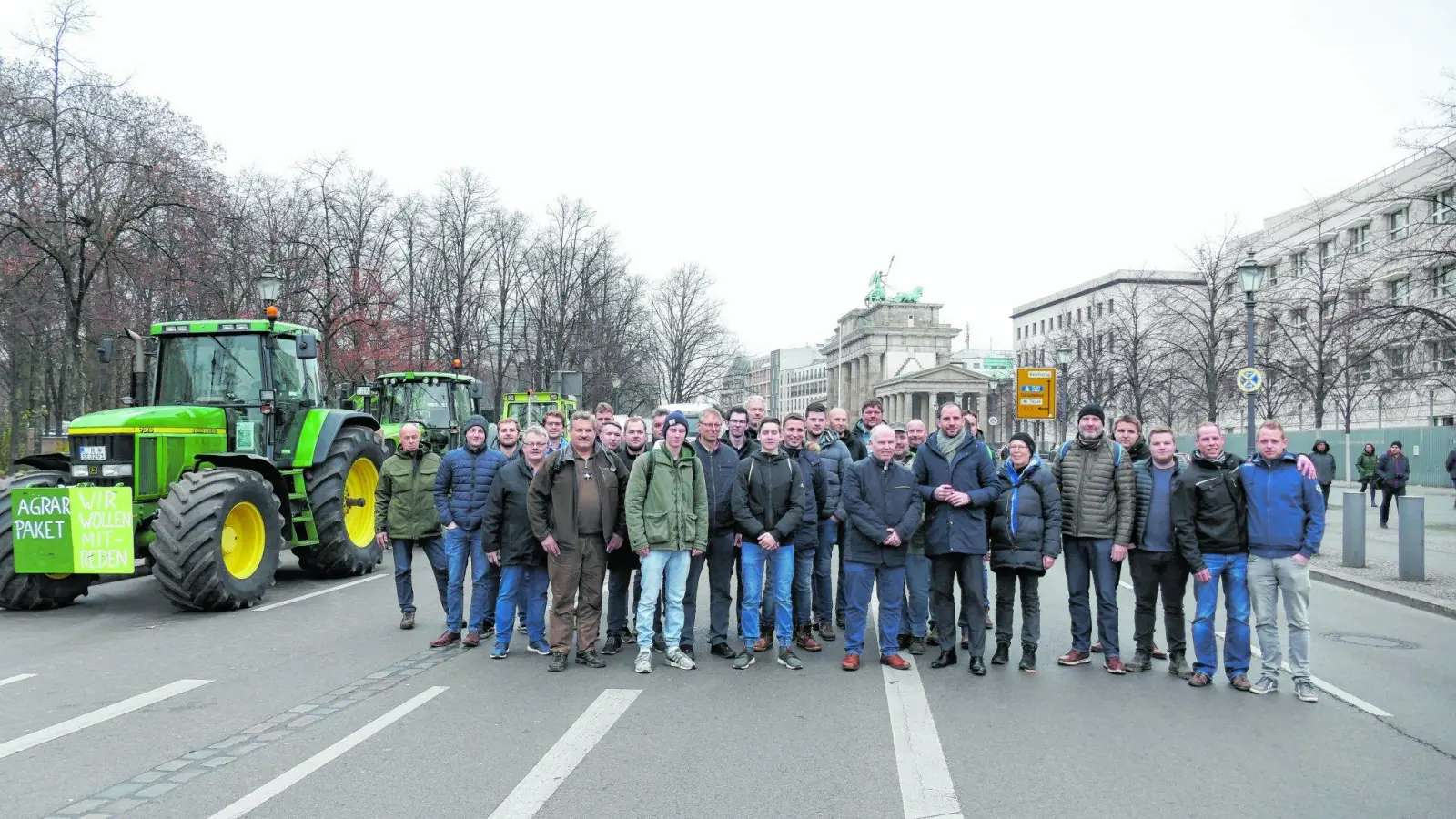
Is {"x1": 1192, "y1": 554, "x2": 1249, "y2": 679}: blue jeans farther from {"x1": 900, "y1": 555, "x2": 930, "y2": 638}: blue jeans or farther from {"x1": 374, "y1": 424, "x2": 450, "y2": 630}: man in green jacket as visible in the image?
{"x1": 374, "y1": 424, "x2": 450, "y2": 630}: man in green jacket

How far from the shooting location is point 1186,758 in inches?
225

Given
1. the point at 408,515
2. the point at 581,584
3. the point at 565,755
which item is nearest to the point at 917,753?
the point at 565,755

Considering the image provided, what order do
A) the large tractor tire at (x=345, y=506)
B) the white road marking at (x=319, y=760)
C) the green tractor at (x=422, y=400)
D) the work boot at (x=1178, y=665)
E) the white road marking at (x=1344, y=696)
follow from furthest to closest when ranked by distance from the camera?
the green tractor at (x=422, y=400) < the large tractor tire at (x=345, y=506) < the work boot at (x=1178, y=665) < the white road marking at (x=1344, y=696) < the white road marking at (x=319, y=760)

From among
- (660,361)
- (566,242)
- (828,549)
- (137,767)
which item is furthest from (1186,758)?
(660,361)

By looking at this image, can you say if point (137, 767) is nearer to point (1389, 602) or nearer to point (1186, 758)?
point (1186, 758)

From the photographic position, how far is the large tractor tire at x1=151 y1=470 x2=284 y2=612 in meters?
9.80

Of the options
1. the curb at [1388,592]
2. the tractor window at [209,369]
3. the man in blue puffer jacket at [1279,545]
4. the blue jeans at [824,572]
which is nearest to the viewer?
the man in blue puffer jacket at [1279,545]

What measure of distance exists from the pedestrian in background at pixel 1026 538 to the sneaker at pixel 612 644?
306 centimetres

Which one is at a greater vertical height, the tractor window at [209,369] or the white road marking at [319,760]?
the tractor window at [209,369]

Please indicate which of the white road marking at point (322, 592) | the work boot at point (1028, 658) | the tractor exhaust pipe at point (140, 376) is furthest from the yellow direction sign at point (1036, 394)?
the tractor exhaust pipe at point (140, 376)

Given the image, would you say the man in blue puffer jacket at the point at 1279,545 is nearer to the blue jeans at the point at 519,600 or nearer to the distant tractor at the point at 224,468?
the blue jeans at the point at 519,600

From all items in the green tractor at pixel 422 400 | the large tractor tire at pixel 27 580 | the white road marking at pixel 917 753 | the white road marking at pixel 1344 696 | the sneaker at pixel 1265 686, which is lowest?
the white road marking at pixel 1344 696

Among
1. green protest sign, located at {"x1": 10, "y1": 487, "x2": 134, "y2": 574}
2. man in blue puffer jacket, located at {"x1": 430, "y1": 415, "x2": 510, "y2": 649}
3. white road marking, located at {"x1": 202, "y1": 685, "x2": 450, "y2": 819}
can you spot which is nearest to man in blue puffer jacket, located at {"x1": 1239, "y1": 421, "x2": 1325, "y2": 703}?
white road marking, located at {"x1": 202, "y1": 685, "x2": 450, "y2": 819}

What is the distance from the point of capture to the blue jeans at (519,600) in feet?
27.6
